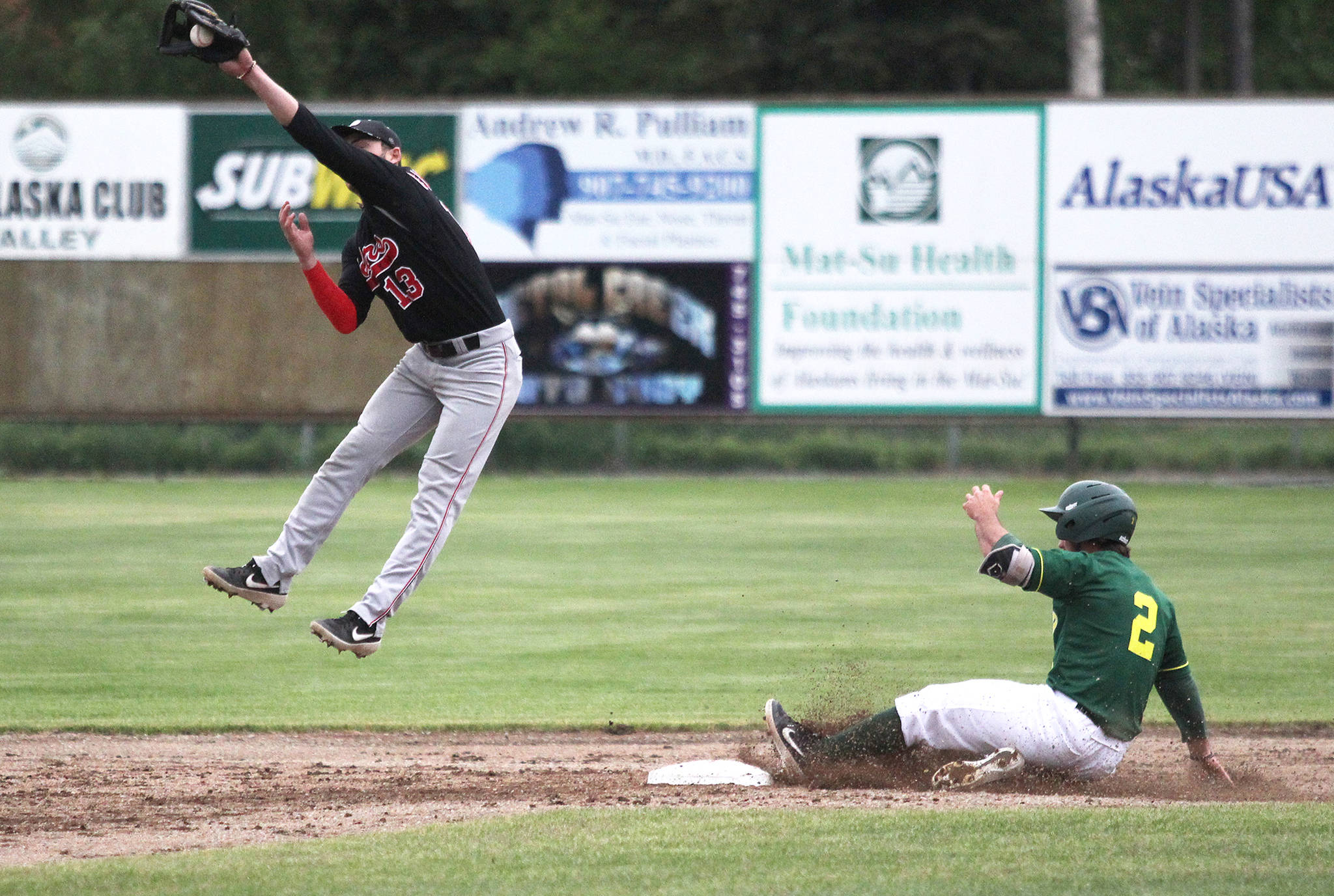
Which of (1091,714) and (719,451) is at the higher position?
(719,451)

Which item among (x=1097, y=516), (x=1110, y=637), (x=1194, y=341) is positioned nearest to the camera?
(x=1110, y=637)

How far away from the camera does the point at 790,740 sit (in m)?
7.32

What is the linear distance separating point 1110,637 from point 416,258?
3.22 meters

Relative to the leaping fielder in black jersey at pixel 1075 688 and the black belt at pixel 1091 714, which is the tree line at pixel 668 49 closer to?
the leaping fielder in black jersey at pixel 1075 688

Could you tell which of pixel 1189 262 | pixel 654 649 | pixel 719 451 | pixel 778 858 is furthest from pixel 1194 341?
pixel 778 858

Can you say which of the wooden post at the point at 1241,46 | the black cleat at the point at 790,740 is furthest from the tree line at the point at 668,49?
the black cleat at the point at 790,740

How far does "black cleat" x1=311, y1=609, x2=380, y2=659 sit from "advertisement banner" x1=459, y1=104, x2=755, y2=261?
17128mm

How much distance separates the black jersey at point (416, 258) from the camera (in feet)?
22.1

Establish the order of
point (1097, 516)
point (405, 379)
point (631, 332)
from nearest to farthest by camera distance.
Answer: point (1097, 516) < point (405, 379) < point (631, 332)

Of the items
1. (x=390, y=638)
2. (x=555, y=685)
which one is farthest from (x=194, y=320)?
(x=555, y=685)

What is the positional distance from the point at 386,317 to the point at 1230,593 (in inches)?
542

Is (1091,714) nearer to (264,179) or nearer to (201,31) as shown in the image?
(201,31)

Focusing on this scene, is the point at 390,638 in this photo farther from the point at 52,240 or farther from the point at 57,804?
the point at 52,240

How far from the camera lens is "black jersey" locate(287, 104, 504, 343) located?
672 cm
